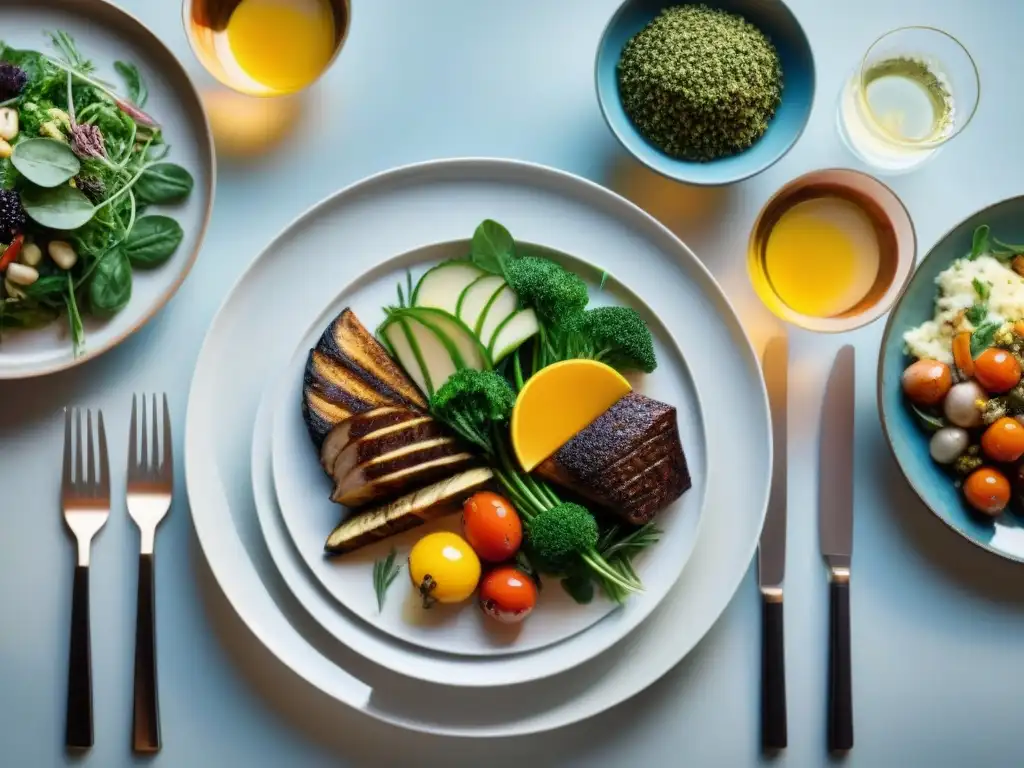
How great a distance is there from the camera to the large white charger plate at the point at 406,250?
1993 mm

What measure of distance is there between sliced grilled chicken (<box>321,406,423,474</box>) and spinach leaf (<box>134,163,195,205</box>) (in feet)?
2.14

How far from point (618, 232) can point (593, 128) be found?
12.2 inches

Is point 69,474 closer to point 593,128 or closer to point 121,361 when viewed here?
point 121,361

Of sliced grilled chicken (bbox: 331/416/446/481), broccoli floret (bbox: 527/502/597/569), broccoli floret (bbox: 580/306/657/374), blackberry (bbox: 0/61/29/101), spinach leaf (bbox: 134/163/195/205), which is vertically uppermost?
blackberry (bbox: 0/61/29/101)

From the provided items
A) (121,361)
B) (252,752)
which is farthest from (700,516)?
(121,361)

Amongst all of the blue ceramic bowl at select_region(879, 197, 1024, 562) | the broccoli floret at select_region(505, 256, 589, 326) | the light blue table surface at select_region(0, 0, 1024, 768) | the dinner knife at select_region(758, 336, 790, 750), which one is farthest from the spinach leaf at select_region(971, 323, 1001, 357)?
the broccoli floret at select_region(505, 256, 589, 326)

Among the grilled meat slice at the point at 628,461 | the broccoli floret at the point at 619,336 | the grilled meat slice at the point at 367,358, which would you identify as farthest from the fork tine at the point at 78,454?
the broccoli floret at the point at 619,336

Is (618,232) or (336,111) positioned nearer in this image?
(618,232)

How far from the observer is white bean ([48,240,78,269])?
1984 millimetres

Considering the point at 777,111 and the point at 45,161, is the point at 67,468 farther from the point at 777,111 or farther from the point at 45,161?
the point at 777,111

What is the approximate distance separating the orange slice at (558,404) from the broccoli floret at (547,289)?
4.7 inches

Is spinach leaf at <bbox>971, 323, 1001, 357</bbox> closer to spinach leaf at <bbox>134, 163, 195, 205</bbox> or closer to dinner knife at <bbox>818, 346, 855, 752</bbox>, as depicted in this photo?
dinner knife at <bbox>818, 346, 855, 752</bbox>

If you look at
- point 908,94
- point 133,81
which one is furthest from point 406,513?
point 908,94

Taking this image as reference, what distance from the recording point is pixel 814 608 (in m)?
2.18
